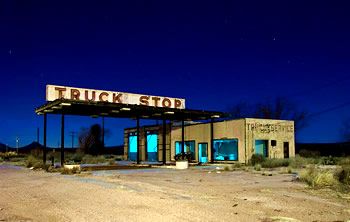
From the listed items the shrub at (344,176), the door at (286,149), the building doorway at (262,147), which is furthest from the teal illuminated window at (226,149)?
the shrub at (344,176)

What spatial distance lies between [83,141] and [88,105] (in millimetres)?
43063

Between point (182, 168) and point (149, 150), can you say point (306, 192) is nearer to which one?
point (182, 168)

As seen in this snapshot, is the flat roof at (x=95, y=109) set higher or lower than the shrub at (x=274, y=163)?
higher

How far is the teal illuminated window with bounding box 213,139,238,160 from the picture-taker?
34.7 metres

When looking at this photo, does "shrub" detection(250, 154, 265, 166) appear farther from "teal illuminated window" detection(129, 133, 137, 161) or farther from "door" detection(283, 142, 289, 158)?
"teal illuminated window" detection(129, 133, 137, 161)

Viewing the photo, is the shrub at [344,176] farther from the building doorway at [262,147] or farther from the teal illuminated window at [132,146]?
the teal illuminated window at [132,146]

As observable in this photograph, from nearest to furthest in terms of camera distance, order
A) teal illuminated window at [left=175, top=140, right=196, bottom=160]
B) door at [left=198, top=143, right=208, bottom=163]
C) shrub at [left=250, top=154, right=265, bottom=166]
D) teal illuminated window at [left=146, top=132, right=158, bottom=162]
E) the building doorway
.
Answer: shrub at [left=250, top=154, right=265, bottom=166] < the building doorway < door at [left=198, top=143, right=208, bottom=163] < teal illuminated window at [left=175, top=140, right=196, bottom=160] < teal illuminated window at [left=146, top=132, right=158, bottom=162]

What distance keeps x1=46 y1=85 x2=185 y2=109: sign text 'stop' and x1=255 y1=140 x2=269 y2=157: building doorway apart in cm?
757

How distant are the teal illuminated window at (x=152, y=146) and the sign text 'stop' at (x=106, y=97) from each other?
431 inches

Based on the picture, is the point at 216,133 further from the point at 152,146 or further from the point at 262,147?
the point at 152,146

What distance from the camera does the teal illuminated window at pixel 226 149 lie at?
34688mm

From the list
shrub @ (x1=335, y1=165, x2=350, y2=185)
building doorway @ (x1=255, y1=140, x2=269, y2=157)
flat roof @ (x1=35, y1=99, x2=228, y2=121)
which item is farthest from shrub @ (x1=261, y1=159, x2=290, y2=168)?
shrub @ (x1=335, y1=165, x2=350, y2=185)

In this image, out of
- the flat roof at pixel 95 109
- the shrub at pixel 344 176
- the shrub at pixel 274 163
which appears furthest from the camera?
the shrub at pixel 274 163

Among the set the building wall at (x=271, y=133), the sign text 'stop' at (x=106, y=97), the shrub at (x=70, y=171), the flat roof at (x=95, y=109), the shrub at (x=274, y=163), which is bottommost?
the shrub at (x=274, y=163)
